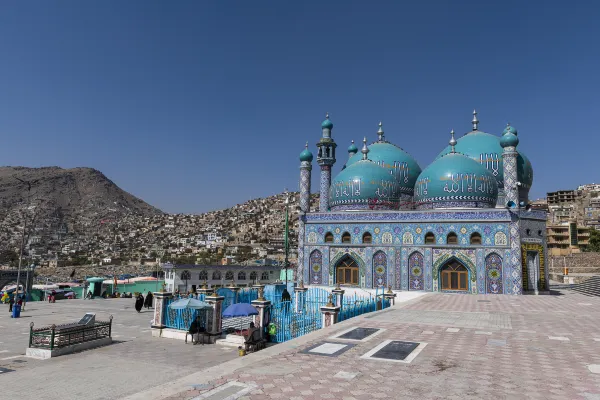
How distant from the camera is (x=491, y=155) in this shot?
30797mm

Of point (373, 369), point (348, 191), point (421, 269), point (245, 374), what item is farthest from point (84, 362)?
point (348, 191)

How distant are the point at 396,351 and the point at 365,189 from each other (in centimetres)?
2240

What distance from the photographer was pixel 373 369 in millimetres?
7203

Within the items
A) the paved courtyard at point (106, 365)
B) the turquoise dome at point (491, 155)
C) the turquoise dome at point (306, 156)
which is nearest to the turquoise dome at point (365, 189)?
the turquoise dome at point (306, 156)

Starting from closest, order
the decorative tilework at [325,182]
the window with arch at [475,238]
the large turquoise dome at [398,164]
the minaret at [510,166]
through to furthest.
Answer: the window with arch at [475,238] → the minaret at [510,166] → the large turquoise dome at [398,164] → the decorative tilework at [325,182]

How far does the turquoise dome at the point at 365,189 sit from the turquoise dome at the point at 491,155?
536 cm

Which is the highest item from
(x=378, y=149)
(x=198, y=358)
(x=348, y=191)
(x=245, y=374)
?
(x=378, y=149)

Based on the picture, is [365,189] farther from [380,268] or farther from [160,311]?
[160,311]

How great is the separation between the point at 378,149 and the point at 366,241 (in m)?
9.22

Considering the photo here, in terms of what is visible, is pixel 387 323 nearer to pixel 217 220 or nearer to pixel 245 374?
pixel 245 374

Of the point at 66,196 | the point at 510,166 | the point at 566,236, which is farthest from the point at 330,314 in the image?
the point at 66,196

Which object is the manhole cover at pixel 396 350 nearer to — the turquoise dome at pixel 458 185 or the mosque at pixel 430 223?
the mosque at pixel 430 223

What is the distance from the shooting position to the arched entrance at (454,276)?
85.1ft

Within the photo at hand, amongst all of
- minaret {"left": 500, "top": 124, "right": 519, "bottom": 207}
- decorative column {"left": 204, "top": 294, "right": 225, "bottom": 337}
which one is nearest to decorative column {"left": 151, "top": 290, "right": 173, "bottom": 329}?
decorative column {"left": 204, "top": 294, "right": 225, "bottom": 337}
